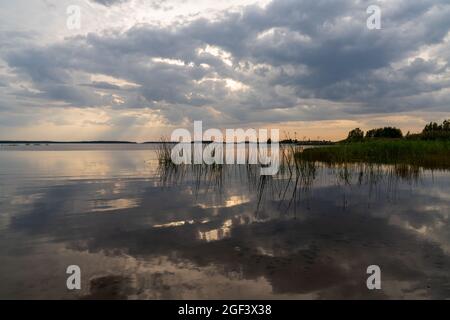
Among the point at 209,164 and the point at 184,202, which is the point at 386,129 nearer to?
the point at 209,164

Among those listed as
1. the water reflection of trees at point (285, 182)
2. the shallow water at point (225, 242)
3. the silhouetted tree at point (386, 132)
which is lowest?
the shallow water at point (225, 242)

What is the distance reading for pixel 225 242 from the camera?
215 inches

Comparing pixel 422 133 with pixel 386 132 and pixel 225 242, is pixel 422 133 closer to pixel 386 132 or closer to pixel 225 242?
pixel 386 132

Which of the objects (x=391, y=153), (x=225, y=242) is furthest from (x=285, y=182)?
(x=391, y=153)

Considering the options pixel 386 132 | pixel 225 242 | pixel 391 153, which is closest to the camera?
pixel 225 242

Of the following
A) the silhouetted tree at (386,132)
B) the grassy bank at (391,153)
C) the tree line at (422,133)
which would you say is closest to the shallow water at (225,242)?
the grassy bank at (391,153)

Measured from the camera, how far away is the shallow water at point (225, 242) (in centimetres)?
394

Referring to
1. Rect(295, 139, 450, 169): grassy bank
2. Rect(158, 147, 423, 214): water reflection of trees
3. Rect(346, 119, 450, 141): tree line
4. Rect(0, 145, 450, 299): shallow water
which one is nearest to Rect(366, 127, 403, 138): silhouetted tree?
Rect(346, 119, 450, 141): tree line

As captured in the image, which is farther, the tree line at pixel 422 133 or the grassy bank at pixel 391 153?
the tree line at pixel 422 133

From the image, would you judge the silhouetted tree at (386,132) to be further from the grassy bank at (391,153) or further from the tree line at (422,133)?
the grassy bank at (391,153)

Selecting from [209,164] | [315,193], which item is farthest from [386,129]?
[315,193]
